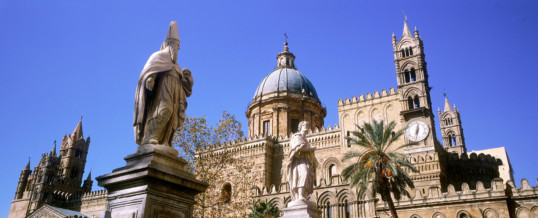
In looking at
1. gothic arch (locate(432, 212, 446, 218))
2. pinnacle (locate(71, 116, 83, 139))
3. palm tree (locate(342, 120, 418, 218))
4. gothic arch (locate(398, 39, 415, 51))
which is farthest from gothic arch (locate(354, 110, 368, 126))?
pinnacle (locate(71, 116, 83, 139))

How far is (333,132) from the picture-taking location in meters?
40.6

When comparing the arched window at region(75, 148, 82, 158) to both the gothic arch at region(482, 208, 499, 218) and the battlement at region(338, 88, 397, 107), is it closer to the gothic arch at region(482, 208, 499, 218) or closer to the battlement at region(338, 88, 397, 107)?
the battlement at region(338, 88, 397, 107)

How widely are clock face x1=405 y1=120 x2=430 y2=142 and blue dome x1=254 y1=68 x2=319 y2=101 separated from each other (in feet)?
61.0

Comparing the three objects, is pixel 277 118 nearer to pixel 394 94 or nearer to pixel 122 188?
pixel 394 94

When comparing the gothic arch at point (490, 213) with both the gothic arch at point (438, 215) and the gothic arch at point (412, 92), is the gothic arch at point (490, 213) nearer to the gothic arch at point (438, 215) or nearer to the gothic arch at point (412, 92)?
the gothic arch at point (438, 215)

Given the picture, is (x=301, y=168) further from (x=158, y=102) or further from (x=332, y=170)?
(x=332, y=170)

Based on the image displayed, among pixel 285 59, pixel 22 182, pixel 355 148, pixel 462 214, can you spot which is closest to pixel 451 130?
pixel 285 59

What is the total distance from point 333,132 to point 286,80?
13.7 metres

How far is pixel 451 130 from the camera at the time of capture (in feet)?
204

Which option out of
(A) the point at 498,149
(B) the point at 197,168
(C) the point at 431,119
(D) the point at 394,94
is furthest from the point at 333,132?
(A) the point at 498,149

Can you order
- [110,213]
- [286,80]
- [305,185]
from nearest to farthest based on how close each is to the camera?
[110,213]
[305,185]
[286,80]

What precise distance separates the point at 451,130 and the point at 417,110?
31335 millimetres

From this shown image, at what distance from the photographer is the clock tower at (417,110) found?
3206 cm

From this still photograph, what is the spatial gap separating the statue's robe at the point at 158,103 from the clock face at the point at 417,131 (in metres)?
30.9
